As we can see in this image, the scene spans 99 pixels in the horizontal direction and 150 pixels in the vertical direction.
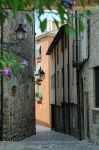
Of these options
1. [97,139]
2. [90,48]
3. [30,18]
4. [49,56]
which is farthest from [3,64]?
[49,56]

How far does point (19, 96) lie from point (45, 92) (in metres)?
24.6

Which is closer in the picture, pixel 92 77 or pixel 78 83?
pixel 92 77

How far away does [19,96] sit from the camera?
85.4ft

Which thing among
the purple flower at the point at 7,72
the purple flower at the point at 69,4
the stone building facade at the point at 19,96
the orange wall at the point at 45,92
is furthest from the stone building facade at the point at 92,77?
the orange wall at the point at 45,92

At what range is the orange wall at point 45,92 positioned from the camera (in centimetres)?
4930

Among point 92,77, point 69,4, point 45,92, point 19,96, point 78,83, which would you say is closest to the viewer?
point 69,4

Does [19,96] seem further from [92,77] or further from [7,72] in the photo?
[7,72]

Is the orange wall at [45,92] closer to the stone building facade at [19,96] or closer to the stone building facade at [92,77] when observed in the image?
the stone building facade at [19,96]

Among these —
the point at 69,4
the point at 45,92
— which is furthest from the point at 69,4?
the point at 45,92

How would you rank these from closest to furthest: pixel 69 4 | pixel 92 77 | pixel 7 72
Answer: pixel 69 4 < pixel 7 72 < pixel 92 77

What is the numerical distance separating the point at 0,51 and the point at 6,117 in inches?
742

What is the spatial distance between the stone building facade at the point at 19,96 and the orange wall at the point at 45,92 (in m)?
16.6

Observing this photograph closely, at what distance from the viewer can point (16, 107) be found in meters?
25.0

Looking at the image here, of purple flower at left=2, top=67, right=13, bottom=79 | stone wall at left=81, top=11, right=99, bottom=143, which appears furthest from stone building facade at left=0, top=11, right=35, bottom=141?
purple flower at left=2, top=67, right=13, bottom=79
